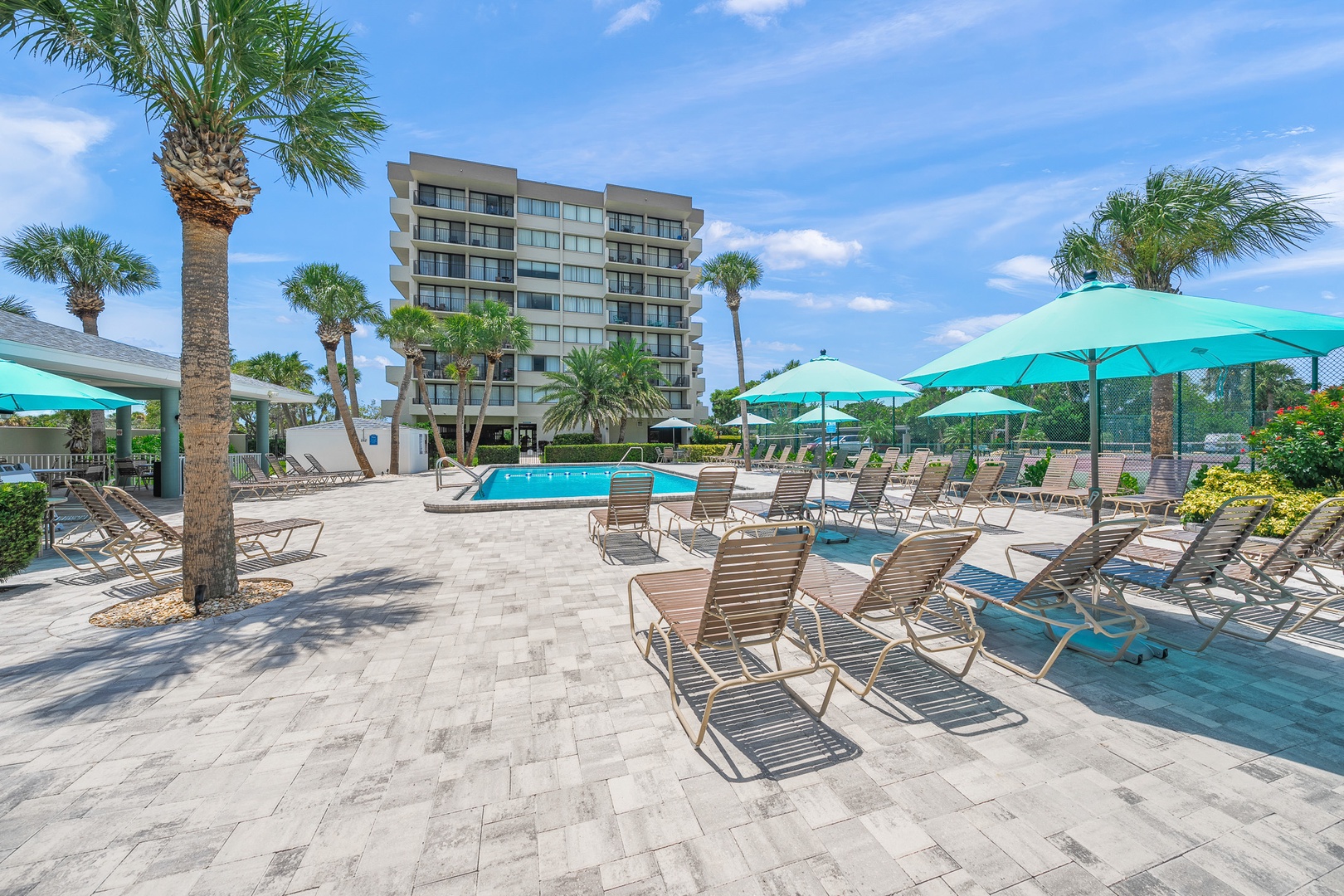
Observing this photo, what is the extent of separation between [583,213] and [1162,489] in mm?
39557

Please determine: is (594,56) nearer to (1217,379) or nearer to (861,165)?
(861,165)

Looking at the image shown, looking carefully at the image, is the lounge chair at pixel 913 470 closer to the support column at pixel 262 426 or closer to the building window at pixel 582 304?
the support column at pixel 262 426

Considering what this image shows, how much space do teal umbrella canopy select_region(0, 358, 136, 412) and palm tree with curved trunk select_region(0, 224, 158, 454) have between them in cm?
1254

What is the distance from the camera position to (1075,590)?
395cm

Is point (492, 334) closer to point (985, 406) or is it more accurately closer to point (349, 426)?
point (349, 426)

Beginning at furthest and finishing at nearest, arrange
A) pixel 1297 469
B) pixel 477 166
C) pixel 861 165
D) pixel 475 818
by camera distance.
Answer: pixel 477 166
pixel 861 165
pixel 1297 469
pixel 475 818

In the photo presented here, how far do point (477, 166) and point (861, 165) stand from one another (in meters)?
31.4

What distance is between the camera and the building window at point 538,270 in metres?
38.8

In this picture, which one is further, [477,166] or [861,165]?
[477,166]

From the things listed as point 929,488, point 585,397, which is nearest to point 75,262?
point 585,397

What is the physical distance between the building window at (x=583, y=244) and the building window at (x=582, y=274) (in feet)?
4.13

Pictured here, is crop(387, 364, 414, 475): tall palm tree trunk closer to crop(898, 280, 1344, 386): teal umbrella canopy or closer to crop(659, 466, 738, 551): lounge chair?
crop(659, 466, 738, 551): lounge chair

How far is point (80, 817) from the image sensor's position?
2.28 meters

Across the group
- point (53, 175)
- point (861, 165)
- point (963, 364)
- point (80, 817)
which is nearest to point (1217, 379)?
point (861, 165)
